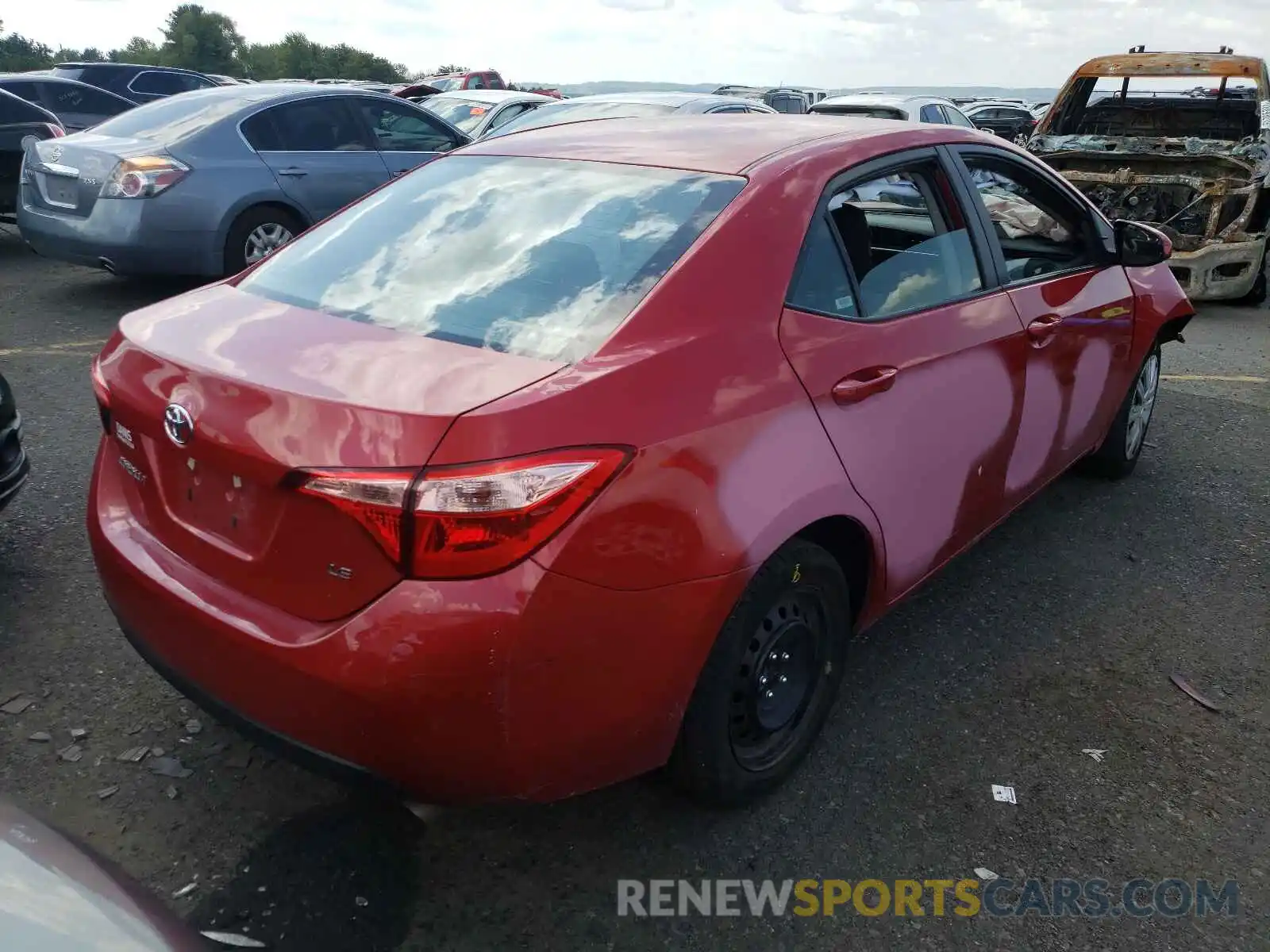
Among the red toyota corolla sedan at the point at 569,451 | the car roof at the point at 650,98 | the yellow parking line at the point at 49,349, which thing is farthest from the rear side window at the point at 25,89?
the red toyota corolla sedan at the point at 569,451

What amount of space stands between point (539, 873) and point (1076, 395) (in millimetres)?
2609

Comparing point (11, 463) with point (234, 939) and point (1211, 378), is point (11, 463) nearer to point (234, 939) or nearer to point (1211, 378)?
point (234, 939)

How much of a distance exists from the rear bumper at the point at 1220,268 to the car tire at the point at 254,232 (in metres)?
6.77

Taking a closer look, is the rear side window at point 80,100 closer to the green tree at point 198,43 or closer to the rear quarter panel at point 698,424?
the rear quarter panel at point 698,424

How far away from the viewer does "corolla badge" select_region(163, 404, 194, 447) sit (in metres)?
2.09

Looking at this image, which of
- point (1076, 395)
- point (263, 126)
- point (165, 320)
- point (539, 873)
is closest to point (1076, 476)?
point (1076, 395)

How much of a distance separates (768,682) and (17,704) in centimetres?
207

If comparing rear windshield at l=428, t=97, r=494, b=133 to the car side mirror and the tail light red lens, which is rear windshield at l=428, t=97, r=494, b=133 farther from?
the tail light red lens

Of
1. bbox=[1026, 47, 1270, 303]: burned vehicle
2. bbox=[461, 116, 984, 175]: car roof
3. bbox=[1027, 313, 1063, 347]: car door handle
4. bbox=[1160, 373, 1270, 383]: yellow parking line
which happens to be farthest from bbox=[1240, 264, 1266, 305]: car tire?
bbox=[461, 116, 984, 175]: car roof

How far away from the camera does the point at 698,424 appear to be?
212 centimetres

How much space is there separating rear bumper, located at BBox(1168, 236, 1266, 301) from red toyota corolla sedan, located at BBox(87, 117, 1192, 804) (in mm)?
6088

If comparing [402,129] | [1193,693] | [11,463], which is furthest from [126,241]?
[1193,693]

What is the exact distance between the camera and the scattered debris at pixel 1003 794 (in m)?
2.69

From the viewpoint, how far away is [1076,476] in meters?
4.89
